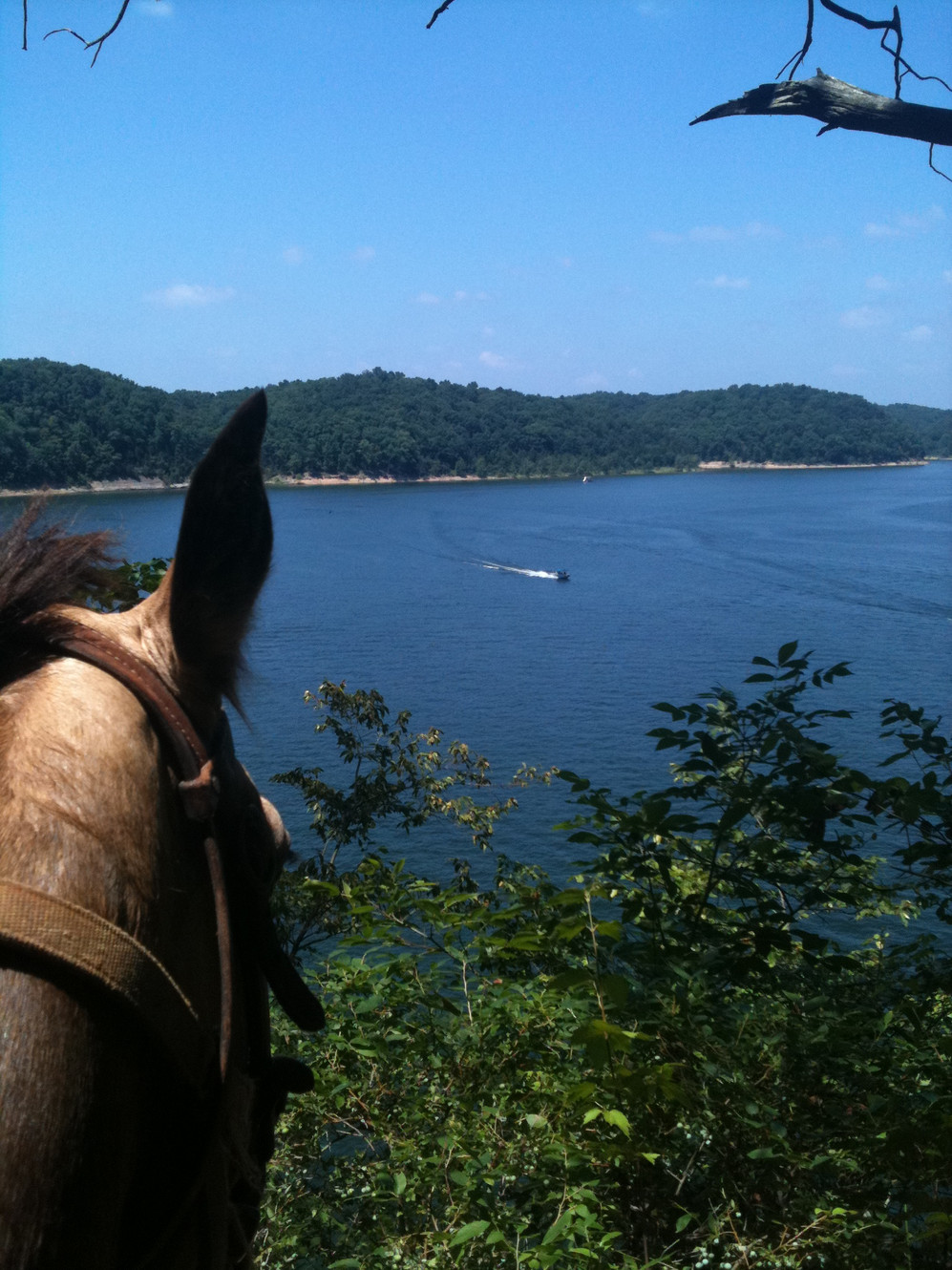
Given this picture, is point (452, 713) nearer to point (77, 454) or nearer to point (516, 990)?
point (77, 454)

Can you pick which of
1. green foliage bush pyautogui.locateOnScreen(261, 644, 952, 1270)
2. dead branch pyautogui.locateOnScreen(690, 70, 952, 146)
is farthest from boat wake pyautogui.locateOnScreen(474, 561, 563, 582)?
dead branch pyautogui.locateOnScreen(690, 70, 952, 146)

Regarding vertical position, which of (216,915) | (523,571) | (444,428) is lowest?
(523,571)

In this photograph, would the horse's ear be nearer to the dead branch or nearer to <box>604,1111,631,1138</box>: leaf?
<box>604,1111,631,1138</box>: leaf

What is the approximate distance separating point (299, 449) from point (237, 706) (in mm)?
63249

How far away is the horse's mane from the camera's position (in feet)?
3.43

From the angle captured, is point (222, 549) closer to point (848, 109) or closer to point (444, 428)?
point (848, 109)

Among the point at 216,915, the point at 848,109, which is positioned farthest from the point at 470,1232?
the point at 848,109

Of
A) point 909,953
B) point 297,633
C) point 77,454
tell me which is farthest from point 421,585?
point 909,953

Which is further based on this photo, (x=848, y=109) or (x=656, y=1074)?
(x=848, y=109)

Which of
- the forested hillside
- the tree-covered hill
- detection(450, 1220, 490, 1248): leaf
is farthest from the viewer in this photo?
the tree-covered hill

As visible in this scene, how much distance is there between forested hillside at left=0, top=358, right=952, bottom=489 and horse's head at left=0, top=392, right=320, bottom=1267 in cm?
615

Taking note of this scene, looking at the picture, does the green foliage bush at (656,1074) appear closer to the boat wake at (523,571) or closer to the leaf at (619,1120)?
the leaf at (619,1120)

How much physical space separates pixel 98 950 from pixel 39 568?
475mm

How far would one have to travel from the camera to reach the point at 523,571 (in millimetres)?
49375
